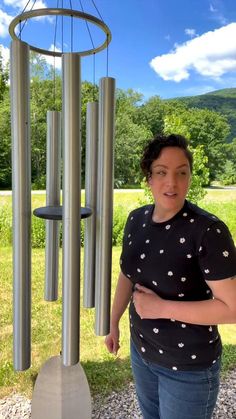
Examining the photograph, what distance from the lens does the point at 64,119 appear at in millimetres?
1043

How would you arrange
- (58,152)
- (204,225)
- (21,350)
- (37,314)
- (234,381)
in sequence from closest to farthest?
(204,225)
(21,350)
(58,152)
(234,381)
(37,314)

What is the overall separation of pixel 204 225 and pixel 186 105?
4.22m

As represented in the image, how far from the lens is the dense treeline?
2.10 metres

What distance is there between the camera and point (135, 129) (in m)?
3.79

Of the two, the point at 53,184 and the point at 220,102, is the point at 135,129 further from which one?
the point at 53,184

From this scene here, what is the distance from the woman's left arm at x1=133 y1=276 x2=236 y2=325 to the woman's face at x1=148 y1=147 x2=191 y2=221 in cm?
24

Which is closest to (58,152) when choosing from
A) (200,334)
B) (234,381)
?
(200,334)

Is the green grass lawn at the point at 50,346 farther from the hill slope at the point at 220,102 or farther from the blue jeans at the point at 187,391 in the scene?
the hill slope at the point at 220,102

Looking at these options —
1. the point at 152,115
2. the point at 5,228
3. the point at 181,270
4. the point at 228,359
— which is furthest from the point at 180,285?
the point at 152,115

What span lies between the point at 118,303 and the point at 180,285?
40 cm

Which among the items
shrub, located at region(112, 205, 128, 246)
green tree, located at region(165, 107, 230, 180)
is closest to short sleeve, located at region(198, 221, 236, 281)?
green tree, located at region(165, 107, 230, 180)

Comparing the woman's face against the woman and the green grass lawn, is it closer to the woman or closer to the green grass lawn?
the woman

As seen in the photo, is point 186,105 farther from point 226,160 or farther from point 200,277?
point 200,277

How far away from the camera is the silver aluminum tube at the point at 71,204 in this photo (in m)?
1.03
